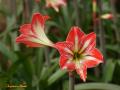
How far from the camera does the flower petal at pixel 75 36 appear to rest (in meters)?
1.21

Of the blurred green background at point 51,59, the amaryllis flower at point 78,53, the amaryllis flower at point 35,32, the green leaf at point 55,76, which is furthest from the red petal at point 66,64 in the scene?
the green leaf at point 55,76

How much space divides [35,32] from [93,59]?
0.25 metres

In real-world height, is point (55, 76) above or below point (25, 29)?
below

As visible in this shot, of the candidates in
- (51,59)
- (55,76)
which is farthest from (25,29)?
(51,59)

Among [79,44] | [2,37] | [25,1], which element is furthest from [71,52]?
[2,37]

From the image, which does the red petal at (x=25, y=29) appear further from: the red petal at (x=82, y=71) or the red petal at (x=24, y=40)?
the red petal at (x=82, y=71)

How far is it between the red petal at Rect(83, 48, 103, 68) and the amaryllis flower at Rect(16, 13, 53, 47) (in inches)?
5.9

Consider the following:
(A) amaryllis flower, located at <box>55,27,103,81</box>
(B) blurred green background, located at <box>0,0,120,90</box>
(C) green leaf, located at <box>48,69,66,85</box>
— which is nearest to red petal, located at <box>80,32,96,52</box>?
(A) amaryllis flower, located at <box>55,27,103,81</box>

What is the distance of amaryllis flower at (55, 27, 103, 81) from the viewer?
1191mm

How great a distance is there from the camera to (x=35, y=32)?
1.30 metres

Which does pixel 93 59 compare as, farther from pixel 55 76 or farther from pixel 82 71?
pixel 55 76

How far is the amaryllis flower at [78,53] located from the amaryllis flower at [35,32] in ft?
0.28

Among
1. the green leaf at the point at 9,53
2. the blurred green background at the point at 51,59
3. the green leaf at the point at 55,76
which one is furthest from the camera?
the green leaf at the point at 9,53

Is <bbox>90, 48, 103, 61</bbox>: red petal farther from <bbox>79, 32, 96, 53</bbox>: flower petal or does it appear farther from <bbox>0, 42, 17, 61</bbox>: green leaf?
<bbox>0, 42, 17, 61</bbox>: green leaf
